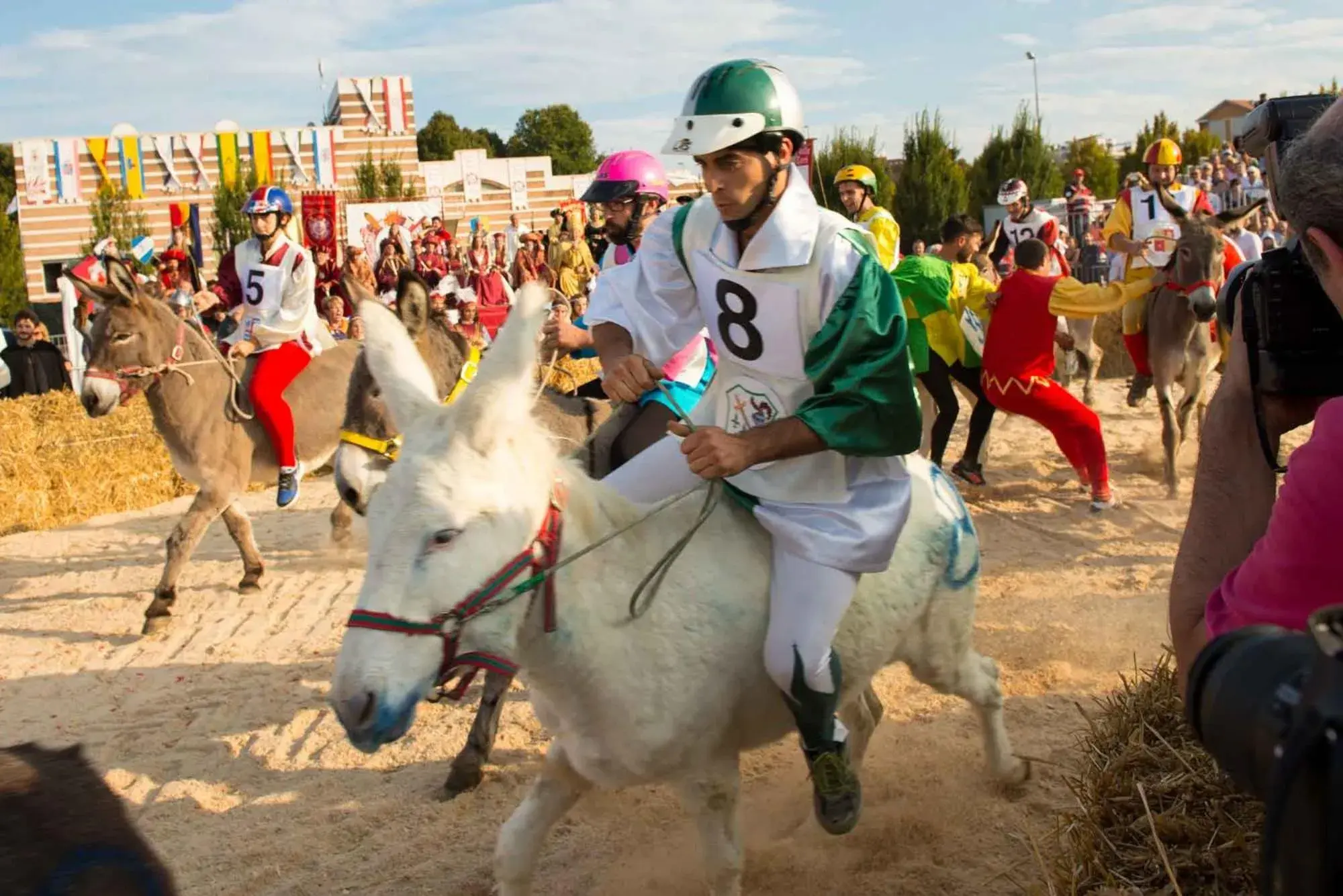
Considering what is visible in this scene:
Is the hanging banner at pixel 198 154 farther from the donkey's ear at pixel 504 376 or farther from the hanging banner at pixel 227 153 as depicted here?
the donkey's ear at pixel 504 376

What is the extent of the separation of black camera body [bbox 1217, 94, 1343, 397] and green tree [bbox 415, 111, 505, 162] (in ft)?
267

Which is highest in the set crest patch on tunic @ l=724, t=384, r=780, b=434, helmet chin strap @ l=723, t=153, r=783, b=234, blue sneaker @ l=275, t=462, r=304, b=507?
helmet chin strap @ l=723, t=153, r=783, b=234

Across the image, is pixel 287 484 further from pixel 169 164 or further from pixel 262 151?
pixel 169 164

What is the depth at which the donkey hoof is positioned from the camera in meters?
5.10

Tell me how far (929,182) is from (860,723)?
32.4 metres

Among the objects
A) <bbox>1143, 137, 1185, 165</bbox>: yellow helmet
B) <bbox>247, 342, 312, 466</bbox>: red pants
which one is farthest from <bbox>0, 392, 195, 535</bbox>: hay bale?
<bbox>1143, 137, 1185, 165</bbox>: yellow helmet

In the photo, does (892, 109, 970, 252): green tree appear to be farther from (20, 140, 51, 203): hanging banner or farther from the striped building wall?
(20, 140, 51, 203): hanging banner

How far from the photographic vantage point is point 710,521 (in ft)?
11.5

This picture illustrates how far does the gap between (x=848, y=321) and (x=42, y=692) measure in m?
5.98

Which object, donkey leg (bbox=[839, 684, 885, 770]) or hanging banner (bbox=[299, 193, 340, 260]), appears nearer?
donkey leg (bbox=[839, 684, 885, 770])

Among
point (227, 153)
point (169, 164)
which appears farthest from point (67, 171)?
point (227, 153)

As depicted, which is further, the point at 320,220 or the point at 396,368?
the point at 320,220

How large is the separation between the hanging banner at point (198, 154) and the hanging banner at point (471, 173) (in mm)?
11797

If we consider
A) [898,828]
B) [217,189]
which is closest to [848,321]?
[898,828]
